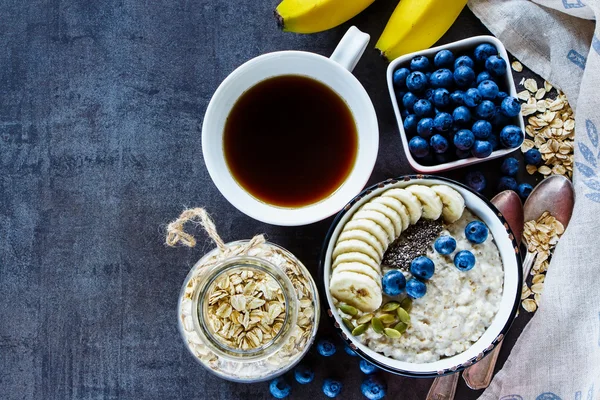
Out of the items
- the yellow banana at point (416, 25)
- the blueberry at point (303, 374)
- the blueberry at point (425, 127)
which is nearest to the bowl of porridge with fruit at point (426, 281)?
the blueberry at point (425, 127)

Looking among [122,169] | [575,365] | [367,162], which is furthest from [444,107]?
[122,169]

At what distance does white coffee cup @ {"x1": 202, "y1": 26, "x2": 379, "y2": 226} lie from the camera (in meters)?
1.32

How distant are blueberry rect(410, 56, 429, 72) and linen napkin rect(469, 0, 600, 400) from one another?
0.22 metres

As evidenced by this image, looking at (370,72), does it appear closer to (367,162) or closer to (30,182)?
(367,162)

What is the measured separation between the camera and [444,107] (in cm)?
134

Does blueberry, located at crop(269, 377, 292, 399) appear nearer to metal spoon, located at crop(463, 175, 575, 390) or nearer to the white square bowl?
metal spoon, located at crop(463, 175, 575, 390)

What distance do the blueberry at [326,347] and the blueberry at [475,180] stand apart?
489mm

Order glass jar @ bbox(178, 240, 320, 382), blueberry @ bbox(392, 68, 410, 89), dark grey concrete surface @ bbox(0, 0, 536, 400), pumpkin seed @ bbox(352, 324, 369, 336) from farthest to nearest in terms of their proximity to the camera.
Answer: dark grey concrete surface @ bbox(0, 0, 536, 400) < blueberry @ bbox(392, 68, 410, 89) < pumpkin seed @ bbox(352, 324, 369, 336) < glass jar @ bbox(178, 240, 320, 382)

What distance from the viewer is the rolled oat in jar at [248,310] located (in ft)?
3.81

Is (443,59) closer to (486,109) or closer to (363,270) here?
(486,109)

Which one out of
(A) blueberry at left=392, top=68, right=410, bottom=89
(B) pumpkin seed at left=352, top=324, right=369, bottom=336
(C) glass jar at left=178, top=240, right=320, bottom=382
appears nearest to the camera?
(C) glass jar at left=178, top=240, right=320, bottom=382

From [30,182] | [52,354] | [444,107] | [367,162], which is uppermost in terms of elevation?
[444,107]

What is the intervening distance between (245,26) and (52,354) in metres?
0.92

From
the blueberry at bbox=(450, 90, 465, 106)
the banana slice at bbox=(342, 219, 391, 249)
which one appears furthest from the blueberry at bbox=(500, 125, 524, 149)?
the banana slice at bbox=(342, 219, 391, 249)
